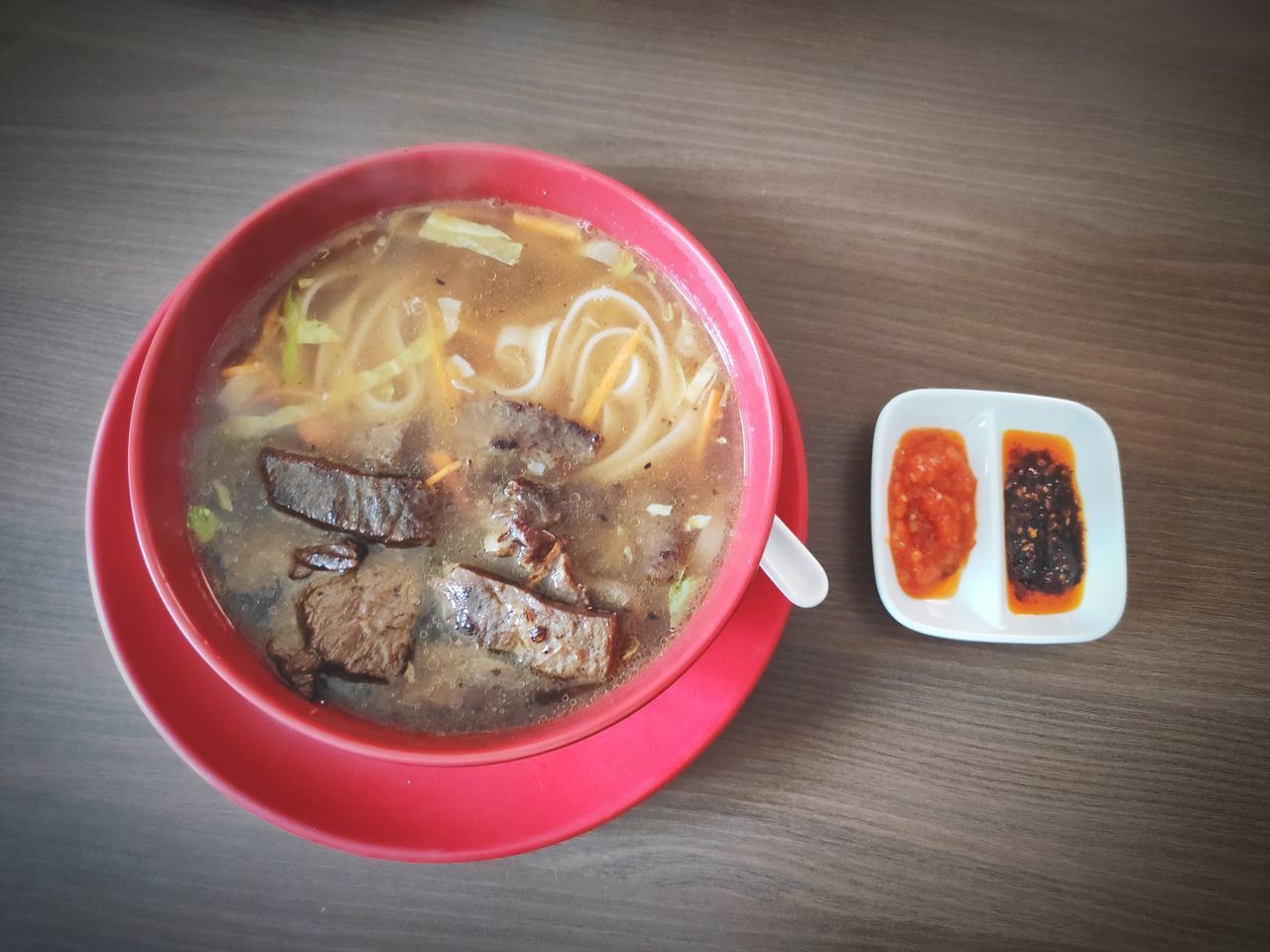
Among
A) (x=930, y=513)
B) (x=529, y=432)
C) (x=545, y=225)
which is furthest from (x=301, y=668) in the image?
Result: (x=930, y=513)

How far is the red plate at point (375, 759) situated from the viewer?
5.83 ft

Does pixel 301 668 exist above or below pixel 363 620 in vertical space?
below

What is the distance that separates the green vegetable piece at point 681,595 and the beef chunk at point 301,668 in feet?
2.69

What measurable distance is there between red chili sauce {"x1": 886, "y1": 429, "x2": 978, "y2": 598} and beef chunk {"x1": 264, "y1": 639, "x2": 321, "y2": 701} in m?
1.51

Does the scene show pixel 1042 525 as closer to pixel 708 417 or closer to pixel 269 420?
pixel 708 417

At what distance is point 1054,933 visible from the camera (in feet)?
7.01

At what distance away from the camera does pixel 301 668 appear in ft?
5.88

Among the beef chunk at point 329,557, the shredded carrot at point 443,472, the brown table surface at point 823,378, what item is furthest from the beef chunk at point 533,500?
the brown table surface at point 823,378

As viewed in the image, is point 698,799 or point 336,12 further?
point 336,12

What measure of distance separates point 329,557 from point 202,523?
0.31m

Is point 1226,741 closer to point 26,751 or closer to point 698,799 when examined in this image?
point 698,799

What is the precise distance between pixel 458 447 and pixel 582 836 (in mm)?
1070

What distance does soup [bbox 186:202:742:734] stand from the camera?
1.83m

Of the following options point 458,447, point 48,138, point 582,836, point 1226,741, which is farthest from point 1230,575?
point 48,138
